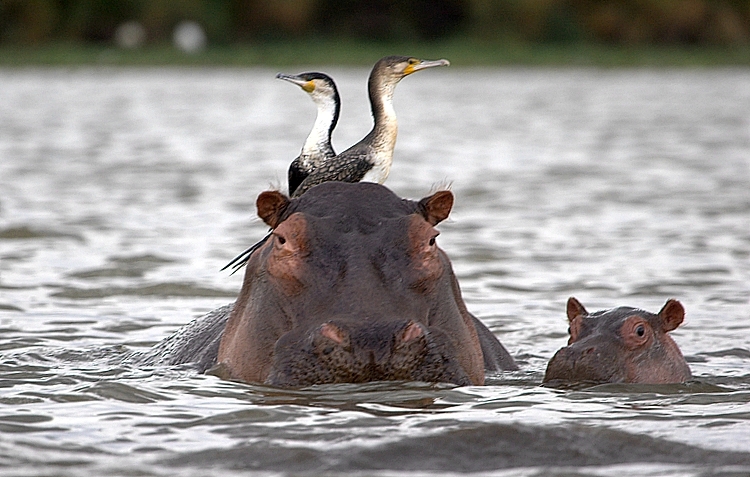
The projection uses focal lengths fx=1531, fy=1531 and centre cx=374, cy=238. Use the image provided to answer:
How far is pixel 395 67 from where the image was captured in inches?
304

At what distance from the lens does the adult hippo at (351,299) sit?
14.9 feet

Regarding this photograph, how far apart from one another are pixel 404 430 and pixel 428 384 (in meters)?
0.18

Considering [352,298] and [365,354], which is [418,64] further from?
[365,354]

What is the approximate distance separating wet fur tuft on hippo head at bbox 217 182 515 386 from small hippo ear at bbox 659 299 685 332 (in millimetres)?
787

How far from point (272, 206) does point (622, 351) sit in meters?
1.37

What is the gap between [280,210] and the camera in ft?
16.8

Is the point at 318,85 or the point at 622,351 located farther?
the point at 318,85

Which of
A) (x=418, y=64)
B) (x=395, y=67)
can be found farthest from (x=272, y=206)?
(x=418, y=64)

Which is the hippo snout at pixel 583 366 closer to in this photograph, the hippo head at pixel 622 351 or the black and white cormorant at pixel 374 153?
the hippo head at pixel 622 351

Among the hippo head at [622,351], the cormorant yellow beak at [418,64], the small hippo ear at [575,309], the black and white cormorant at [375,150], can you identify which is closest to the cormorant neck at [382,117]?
the black and white cormorant at [375,150]

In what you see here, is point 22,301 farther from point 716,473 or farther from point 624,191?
point 624,191

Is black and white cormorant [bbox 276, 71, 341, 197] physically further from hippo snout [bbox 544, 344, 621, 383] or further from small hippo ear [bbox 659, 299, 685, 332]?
small hippo ear [bbox 659, 299, 685, 332]

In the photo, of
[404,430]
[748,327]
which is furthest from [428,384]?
[748,327]

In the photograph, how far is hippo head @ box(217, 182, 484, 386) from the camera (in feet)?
14.9
